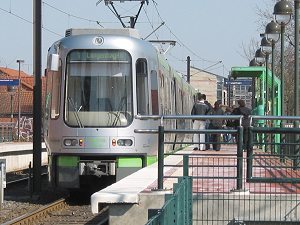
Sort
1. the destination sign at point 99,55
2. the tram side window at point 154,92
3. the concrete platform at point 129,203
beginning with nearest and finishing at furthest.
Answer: the concrete platform at point 129,203, the destination sign at point 99,55, the tram side window at point 154,92

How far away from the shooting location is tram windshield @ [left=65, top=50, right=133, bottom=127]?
17.1 m

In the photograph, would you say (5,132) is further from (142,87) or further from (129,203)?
(129,203)

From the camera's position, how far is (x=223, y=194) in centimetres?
1070

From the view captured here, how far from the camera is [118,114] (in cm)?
1717


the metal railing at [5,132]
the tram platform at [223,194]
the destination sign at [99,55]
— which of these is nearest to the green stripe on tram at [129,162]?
the destination sign at [99,55]

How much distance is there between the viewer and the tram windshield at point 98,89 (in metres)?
17.1

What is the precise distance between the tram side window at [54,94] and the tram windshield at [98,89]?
248 mm

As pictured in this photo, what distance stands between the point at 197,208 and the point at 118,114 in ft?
22.6

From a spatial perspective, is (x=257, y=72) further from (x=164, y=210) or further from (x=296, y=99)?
(x=164, y=210)

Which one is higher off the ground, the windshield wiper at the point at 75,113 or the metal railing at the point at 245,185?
the windshield wiper at the point at 75,113

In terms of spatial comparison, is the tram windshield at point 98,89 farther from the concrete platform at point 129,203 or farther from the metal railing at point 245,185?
the concrete platform at point 129,203

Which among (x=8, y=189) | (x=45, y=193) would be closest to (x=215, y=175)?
(x=45, y=193)

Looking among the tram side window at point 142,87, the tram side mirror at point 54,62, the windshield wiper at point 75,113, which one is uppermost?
the tram side mirror at point 54,62

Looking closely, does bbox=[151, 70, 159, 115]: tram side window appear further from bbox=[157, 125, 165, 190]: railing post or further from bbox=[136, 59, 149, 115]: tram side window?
bbox=[157, 125, 165, 190]: railing post
